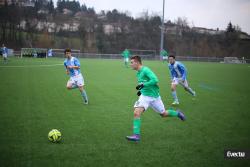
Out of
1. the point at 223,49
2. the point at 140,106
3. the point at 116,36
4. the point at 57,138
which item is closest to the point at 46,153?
the point at 57,138

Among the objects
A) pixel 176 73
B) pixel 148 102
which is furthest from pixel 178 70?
pixel 148 102

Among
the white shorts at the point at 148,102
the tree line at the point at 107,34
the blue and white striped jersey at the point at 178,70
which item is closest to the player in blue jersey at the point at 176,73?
the blue and white striped jersey at the point at 178,70

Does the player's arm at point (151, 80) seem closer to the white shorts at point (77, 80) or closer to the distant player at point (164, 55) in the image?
the white shorts at point (77, 80)

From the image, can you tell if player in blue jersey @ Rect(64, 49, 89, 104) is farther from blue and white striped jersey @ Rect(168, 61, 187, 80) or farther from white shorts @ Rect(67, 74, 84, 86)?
blue and white striped jersey @ Rect(168, 61, 187, 80)

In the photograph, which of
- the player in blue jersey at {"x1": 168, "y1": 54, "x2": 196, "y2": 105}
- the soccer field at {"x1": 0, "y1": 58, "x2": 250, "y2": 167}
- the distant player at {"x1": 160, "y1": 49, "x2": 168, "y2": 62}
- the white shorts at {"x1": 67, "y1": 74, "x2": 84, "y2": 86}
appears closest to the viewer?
the soccer field at {"x1": 0, "y1": 58, "x2": 250, "y2": 167}

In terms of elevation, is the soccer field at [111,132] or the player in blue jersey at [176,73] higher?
Result: the player in blue jersey at [176,73]

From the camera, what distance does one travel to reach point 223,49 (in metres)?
80.1

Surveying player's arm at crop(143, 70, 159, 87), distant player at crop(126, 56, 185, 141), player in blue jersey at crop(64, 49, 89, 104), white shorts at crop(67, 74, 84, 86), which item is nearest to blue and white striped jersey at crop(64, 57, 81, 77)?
player in blue jersey at crop(64, 49, 89, 104)

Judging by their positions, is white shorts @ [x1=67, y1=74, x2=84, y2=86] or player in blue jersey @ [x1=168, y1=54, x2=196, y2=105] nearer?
white shorts @ [x1=67, y1=74, x2=84, y2=86]

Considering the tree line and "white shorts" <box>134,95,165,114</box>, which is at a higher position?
the tree line

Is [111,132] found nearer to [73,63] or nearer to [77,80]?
[77,80]

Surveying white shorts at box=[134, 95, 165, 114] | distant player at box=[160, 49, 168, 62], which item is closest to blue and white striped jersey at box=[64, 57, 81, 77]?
white shorts at box=[134, 95, 165, 114]

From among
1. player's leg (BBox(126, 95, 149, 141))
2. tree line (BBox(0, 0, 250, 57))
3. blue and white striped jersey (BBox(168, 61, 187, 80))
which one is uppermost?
tree line (BBox(0, 0, 250, 57))

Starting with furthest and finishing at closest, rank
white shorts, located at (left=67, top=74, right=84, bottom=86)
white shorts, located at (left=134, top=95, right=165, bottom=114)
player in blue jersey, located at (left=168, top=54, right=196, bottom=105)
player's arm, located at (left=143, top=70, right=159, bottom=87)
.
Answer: player in blue jersey, located at (left=168, top=54, right=196, bottom=105) → white shorts, located at (left=67, top=74, right=84, bottom=86) → white shorts, located at (left=134, top=95, right=165, bottom=114) → player's arm, located at (left=143, top=70, right=159, bottom=87)
